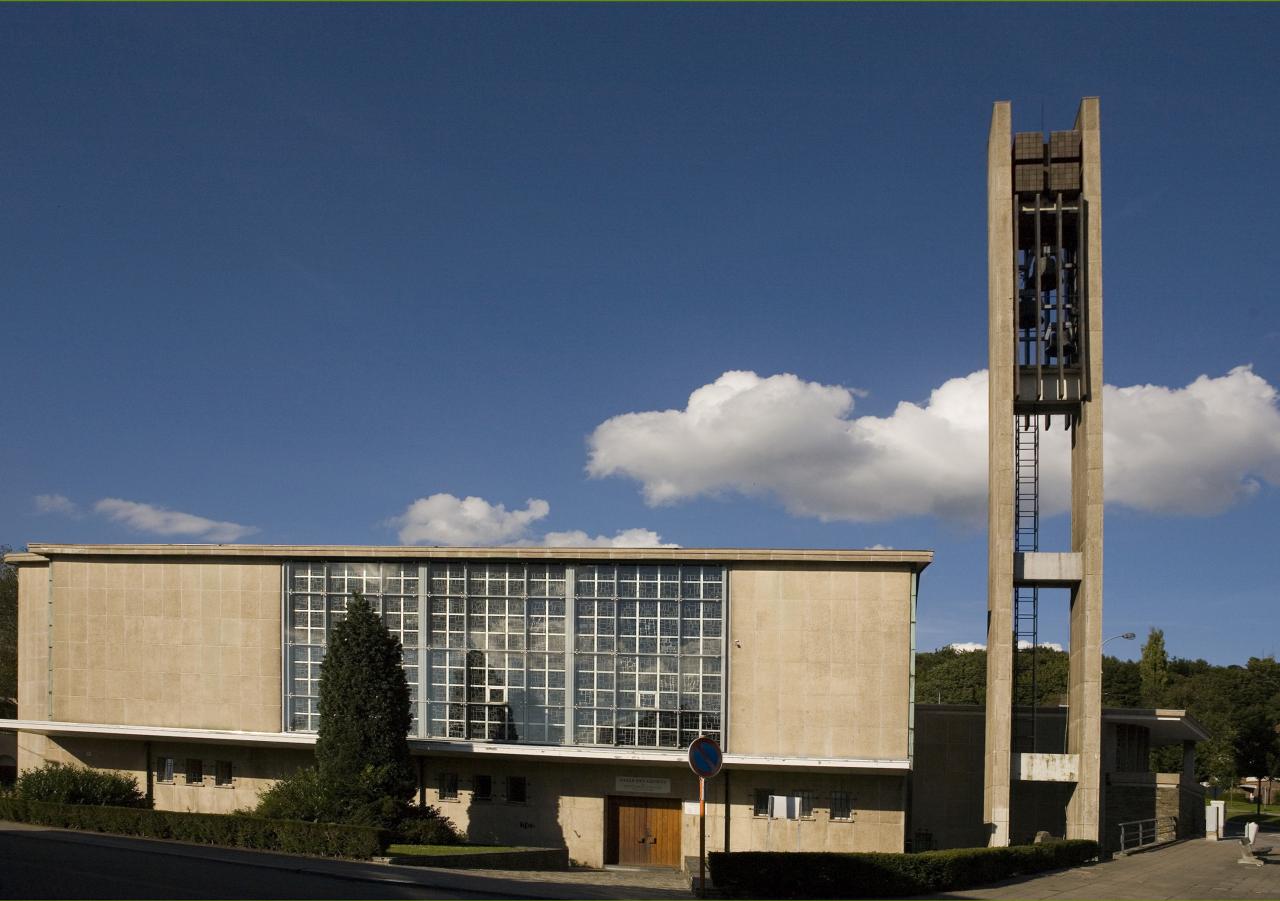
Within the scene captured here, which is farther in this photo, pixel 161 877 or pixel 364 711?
pixel 364 711

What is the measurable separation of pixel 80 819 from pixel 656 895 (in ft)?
51.0

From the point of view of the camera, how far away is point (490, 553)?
110 feet

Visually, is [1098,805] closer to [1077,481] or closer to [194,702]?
[1077,481]

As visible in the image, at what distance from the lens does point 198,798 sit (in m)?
36.1

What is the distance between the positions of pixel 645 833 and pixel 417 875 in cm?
1227

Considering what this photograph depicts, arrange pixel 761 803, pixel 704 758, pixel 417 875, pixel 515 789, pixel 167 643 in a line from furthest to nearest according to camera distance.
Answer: pixel 167 643, pixel 515 789, pixel 761 803, pixel 417 875, pixel 704 758

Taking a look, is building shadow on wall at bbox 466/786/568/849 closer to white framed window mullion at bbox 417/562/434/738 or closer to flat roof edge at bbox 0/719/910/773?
flat roof edge at bbox 0/719/910/773

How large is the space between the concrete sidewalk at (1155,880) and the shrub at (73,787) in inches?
869

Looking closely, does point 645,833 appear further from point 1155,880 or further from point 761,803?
point 1155,880

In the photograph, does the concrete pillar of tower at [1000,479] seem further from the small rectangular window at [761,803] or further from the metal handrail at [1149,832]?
the metal handrail at [1149,832]

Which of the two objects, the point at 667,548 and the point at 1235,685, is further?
the point at 1235,685

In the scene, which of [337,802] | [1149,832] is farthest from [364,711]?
[1149,832]

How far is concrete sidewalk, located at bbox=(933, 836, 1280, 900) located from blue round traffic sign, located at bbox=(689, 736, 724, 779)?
875 cm

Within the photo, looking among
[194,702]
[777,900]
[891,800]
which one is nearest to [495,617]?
[194,702]
